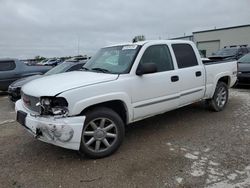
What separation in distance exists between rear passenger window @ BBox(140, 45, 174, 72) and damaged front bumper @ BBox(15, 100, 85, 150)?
5.58 ft

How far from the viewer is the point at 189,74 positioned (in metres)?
5.38

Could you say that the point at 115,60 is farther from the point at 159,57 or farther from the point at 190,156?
the point at 190,156

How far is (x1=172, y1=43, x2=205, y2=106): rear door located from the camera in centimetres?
527

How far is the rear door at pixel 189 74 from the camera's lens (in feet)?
17.3

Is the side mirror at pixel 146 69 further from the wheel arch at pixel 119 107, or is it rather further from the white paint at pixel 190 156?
the white paint at pixel 190 156

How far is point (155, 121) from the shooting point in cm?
592

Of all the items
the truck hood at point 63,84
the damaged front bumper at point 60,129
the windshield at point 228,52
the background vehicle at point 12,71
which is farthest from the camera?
the windshield at point 228,52

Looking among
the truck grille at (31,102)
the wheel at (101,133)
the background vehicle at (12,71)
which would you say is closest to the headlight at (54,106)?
the truck grille at (31,102)

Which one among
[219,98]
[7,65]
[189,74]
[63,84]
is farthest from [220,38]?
[63,84]

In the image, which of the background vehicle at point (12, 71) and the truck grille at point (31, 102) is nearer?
the truck grille at point (31, 102)

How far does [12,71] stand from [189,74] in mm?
8121

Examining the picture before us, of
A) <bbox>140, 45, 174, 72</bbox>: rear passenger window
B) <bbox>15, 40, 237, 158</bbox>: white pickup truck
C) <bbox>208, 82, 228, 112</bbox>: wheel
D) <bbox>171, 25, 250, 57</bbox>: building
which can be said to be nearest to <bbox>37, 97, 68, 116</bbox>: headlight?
<bbox>15, 40, 237, 158</bbox>: white pickup truck

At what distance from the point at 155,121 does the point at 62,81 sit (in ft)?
8.35

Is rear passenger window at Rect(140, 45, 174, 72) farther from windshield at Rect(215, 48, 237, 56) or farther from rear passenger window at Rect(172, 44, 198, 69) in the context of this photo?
windshield at Rect(215, 48, 237, 56)
